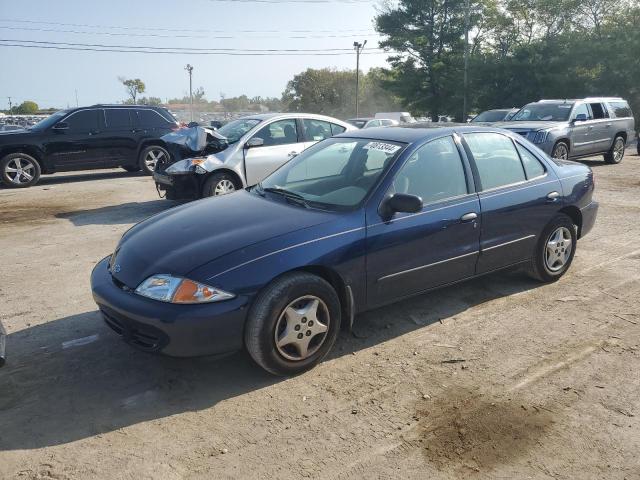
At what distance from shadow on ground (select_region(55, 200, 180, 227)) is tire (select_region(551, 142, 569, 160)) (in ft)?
28.8

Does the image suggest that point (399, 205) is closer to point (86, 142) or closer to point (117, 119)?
point (86, 142)

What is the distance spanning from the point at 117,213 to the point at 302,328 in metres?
6.42

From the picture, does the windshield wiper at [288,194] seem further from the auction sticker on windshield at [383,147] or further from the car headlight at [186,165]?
the car headlight at [186,165]

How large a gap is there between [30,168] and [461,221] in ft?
35.4

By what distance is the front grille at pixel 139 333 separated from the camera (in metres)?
3.20

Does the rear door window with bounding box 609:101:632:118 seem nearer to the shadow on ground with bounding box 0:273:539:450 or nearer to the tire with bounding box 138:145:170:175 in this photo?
the tire with bounding box 138:145:170:175

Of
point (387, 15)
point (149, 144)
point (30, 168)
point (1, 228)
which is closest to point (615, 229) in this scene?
point (1, 228)

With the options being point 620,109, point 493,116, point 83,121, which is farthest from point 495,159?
point 493,116

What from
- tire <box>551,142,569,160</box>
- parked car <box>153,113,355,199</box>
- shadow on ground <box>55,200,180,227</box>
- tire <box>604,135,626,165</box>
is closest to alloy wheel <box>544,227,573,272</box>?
parked car <box>153,113,355,199</box>

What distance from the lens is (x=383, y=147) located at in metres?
4.32

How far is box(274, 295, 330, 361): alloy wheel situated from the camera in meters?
3.41

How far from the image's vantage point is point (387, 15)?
41.8 meters

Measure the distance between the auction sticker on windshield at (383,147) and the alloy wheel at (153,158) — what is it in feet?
32.0

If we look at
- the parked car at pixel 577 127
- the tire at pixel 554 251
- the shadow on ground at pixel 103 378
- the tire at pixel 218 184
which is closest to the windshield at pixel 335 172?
the shadow on ground at pixel 103 378
